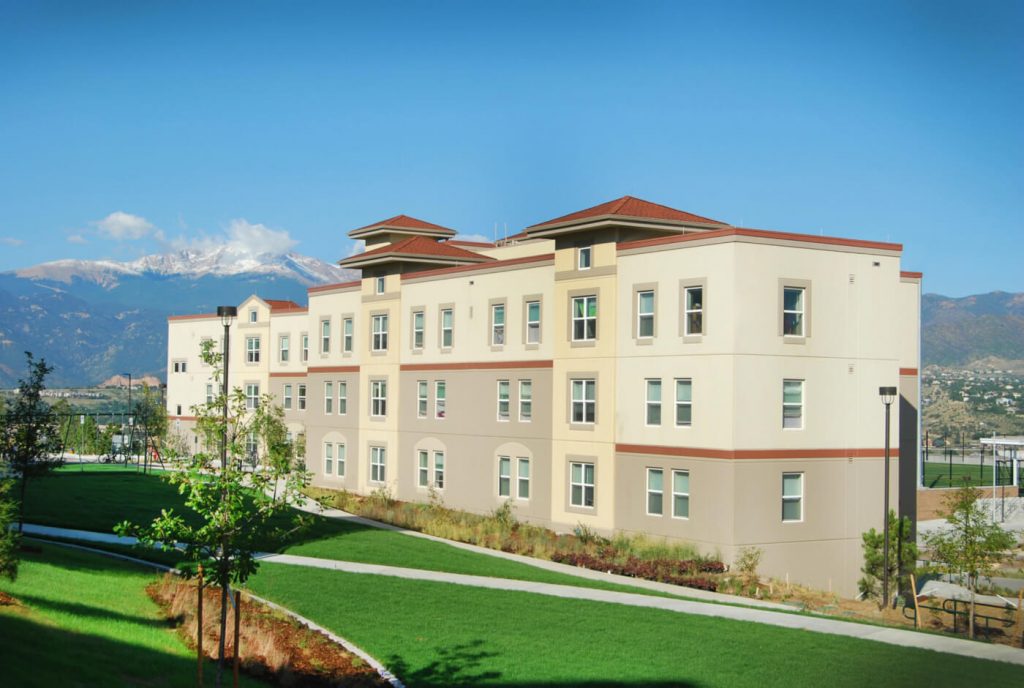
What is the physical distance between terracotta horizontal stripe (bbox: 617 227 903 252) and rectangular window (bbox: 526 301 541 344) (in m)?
5.44

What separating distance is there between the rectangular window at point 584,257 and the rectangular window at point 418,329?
10.8m

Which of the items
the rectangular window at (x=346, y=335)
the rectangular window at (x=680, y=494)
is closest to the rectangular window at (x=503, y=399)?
the rectangular window at (x=680, y=494)

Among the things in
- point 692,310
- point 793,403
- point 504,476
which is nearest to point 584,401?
point 504,476

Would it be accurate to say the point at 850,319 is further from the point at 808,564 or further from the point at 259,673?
the point at 259,673

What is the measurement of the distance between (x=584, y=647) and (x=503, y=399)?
890 inches

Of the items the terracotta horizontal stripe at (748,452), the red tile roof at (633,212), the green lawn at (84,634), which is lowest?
the green lawn at (84,634)

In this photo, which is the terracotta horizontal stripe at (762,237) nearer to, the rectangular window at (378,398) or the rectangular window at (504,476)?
the rectangular window at (504,476)

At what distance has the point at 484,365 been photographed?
1692 inches

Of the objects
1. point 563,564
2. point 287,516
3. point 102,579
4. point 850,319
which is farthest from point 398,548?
point 850,319

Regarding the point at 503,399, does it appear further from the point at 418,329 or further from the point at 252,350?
the point at 252,350

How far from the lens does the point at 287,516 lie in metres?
38.9

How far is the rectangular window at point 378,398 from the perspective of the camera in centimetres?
4903

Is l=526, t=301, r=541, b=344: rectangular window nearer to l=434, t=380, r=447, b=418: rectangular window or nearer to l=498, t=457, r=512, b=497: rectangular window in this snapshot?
l=498, t=457, r=512, b=497: rectangular window

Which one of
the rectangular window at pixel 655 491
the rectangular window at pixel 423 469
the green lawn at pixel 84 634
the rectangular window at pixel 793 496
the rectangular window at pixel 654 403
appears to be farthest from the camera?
the rectangular window at pixel 423 469
